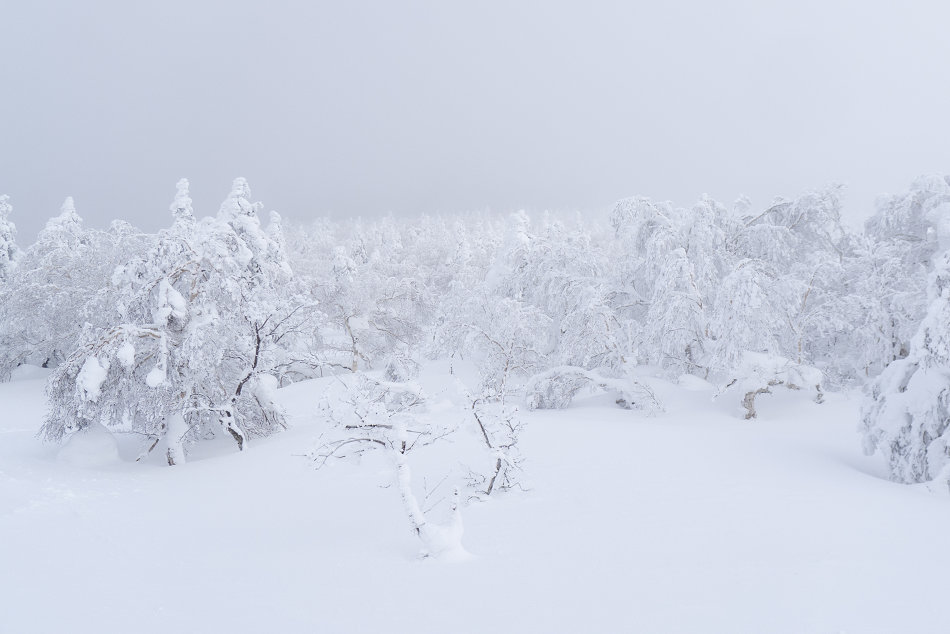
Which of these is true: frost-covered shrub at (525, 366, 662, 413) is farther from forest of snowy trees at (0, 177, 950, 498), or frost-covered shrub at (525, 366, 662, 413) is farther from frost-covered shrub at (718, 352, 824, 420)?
frost-covered shrub at (718, 352, 824, 420)

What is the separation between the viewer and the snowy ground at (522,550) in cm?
414

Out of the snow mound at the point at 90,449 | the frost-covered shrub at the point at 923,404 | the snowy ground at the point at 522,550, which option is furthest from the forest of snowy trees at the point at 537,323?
A: the snowy ground at the point at 522,550

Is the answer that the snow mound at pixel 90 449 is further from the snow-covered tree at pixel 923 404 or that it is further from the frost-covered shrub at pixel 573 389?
the snow-covered tree at pixel 923 404

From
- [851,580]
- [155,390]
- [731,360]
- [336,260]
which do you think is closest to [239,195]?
[155,390]

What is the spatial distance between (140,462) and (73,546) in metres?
6.00

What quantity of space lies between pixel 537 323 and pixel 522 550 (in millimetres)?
13918

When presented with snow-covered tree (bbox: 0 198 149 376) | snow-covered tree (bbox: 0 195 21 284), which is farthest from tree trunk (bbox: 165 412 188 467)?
snow-covered tree (bbox: 0 195 21 284)

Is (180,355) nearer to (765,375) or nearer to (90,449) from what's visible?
(90,449)

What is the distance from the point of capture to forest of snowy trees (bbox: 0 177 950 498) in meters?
8.00

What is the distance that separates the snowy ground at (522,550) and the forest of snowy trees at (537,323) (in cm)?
97

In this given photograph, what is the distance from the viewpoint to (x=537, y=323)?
19.0 metres

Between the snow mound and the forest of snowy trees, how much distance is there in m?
0.28

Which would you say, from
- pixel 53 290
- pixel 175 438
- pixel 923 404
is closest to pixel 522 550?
pixel 923 404

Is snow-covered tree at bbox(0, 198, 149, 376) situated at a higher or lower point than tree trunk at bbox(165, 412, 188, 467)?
higher
